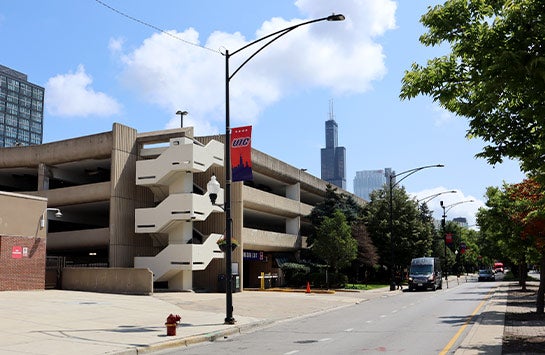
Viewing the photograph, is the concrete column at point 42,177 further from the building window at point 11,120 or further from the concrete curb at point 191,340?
the building window at point 11,120

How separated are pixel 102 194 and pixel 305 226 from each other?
28.8 meters

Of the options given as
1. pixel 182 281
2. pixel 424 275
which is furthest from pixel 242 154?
pixel 424 275

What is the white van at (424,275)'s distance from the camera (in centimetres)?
4575

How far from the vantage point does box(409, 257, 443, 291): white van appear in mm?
45750

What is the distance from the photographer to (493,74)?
340 inches

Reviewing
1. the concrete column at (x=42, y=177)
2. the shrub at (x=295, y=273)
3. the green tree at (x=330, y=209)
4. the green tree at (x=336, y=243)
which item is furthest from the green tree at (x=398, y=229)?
the concrete column at (x=42, y=177)

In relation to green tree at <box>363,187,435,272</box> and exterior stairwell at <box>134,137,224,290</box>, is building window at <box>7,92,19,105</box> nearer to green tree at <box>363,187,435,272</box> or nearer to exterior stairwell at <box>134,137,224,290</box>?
green tree at <box>363,187,435,272</box>

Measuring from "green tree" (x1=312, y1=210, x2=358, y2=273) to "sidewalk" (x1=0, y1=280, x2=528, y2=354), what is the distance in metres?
16.4

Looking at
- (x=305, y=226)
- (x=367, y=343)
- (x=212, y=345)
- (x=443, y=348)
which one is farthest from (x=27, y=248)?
(x=305, y=226)

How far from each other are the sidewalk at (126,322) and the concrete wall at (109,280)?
140 inches

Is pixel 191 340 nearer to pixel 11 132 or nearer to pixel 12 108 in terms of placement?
pixel 11 132

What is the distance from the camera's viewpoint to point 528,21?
8.89 meters

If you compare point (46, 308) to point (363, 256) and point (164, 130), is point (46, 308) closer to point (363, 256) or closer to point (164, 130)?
point (164, 130)

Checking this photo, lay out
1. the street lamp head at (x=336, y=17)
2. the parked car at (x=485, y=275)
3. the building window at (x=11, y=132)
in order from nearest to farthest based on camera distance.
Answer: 1. the street lamp head at (x=336, y=17)
2. the parked car at (x=485, y=275)
3. the building window at (x=11, y=132)
